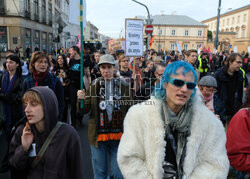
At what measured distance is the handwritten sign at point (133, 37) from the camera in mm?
5590

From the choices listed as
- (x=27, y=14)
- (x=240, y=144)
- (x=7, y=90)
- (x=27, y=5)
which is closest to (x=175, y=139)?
(x=240, y=144)

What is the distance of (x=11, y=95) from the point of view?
155 inches

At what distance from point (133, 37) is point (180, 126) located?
4.28 metres

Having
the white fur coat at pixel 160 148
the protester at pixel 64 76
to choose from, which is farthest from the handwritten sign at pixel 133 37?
the white fur coat at pixel 160 148

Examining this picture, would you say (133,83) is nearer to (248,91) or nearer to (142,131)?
(248,91)

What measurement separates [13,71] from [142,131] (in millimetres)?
3307

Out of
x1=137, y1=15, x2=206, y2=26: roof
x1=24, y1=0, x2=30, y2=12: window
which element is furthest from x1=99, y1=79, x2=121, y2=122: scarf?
x1=137, y1=15, x2=206, y2=26: roof

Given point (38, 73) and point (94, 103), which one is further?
point (38, 73)

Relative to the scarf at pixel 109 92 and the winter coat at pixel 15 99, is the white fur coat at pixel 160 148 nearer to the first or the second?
the scarf at pixel 109 92

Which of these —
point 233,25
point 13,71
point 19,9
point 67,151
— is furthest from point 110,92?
point 233,25

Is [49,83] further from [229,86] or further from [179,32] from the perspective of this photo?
[179,32]

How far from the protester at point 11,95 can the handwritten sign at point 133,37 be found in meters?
2.63

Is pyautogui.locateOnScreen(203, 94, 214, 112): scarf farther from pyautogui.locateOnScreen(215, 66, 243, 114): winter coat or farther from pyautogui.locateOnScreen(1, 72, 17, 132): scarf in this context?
pyautogui.locateOnScreen(1, 72, 17, 132): scarf

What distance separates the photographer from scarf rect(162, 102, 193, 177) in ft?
5.77
